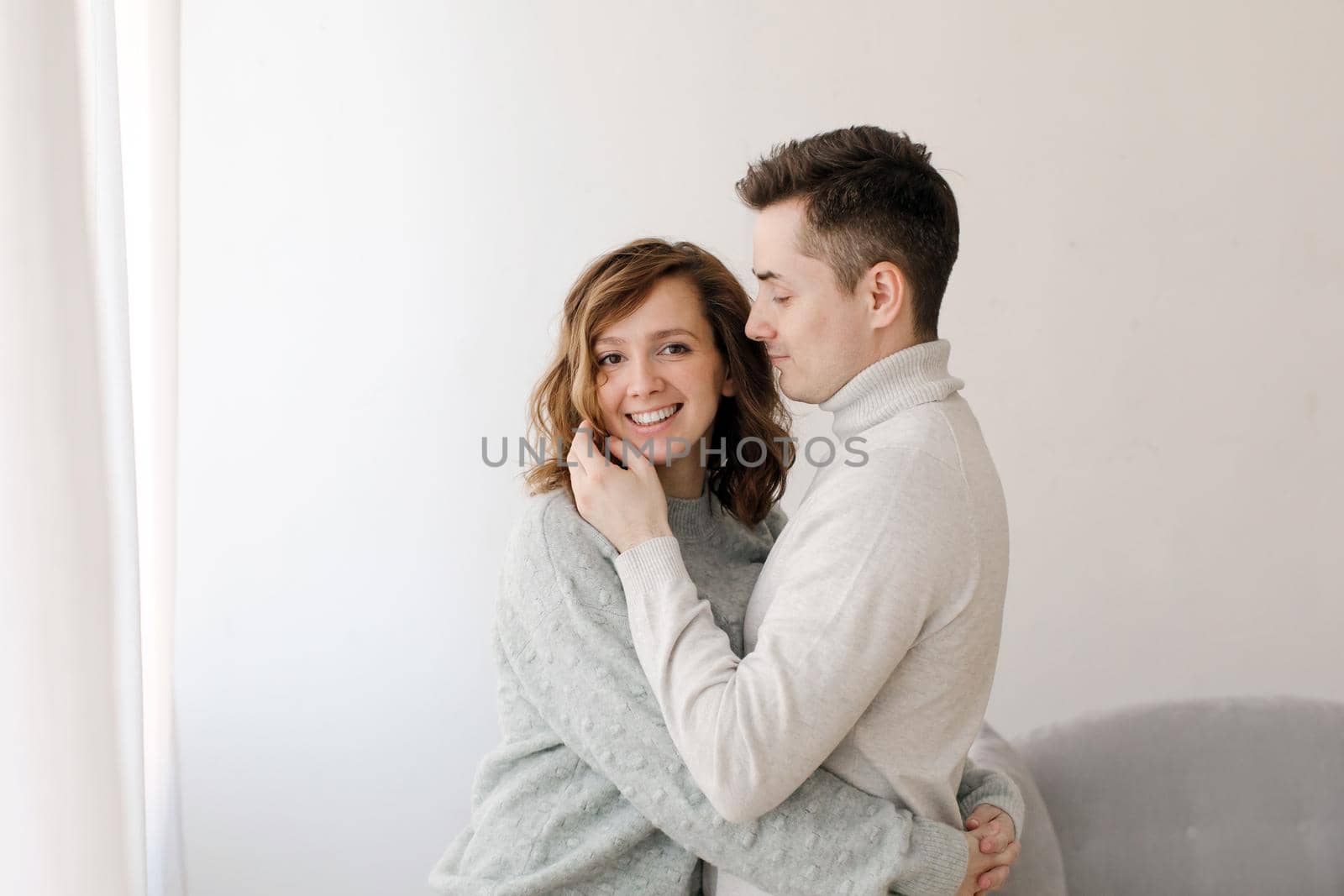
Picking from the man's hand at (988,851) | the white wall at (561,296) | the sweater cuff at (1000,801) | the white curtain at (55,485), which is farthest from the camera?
the white wall at (561,296)

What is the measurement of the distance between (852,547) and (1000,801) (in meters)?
0.53

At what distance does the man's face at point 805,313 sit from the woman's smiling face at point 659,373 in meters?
0.21

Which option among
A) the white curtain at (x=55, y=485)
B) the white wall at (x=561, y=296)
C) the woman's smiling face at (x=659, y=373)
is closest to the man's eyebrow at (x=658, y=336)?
the woman's smiling face at (x=659, y=373)

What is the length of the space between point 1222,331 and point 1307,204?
1.08 ft

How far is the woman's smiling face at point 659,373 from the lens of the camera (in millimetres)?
1614

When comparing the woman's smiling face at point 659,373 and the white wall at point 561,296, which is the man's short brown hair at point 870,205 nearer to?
the woman's smiling face at point 659,373

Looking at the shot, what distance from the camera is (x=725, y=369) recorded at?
1.74 meters

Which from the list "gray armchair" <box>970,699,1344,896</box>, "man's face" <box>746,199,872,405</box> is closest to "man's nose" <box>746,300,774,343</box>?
"man's face" <box>746,199,872,405</box>

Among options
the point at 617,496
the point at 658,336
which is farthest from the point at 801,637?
the point at 658,336

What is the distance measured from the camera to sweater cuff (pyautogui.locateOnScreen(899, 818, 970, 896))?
134 cm

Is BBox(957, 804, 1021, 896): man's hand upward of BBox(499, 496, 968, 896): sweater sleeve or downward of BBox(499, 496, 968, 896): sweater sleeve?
downward

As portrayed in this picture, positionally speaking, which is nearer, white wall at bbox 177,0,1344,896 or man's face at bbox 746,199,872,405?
A: man's face at bbox 746,199,872,405

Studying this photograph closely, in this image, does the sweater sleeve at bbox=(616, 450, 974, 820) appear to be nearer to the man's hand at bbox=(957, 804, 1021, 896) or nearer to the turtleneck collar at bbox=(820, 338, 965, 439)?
the turtleneck collar at bbox=(820, 338, 965, 439)

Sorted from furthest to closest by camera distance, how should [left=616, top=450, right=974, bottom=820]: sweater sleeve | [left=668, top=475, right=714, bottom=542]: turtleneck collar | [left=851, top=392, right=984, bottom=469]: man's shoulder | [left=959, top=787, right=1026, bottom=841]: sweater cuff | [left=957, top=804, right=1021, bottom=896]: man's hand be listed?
[left=668, top=475, right=714, bottom=542]: turtleneck collar → [left=959, top=787, right=1026, bottom=841]: sweater cuff → [left=957, top=804, right=1021, bottom=896]: man's hand → [left=851, top=392, right=984, bottom=469]: man's shoulder → [left=616, top=450, right=974, bottom=820]: sweater sleeve
